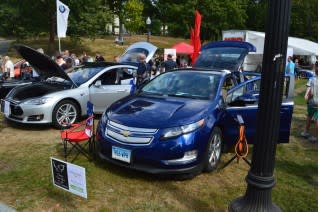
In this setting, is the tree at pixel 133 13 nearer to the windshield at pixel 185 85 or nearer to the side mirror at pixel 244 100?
the windshield at pixel 185 85

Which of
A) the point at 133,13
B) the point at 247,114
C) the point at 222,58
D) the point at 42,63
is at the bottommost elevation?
the point at 247,114

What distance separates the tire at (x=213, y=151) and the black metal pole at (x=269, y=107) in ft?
4.28

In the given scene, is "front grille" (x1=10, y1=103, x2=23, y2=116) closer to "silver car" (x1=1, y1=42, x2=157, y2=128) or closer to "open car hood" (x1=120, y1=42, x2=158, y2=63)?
"silver car" (x1=1, y1=42, x2=157, y2=128)

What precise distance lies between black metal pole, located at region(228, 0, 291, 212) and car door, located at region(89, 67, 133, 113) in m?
4.97

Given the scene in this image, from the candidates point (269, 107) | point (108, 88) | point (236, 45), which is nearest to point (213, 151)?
point (269, 107)

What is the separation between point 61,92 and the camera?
23.3ft

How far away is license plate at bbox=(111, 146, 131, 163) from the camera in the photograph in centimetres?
445

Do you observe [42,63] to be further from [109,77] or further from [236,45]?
[236,45]

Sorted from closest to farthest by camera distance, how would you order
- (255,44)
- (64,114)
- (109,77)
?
(64,114) → (109,77) → (255,44)

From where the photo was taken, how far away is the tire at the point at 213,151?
4723 millimetres

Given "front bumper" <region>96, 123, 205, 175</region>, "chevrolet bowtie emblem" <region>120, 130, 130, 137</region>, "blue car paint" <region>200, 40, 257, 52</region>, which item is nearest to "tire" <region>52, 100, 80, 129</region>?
"chevrolet bowtie emblem" <region>120, 130, 130, 137</region>

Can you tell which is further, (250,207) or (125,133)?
(125,133)

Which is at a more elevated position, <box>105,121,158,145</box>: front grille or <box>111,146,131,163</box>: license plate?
<box>105,121,158,145</box>: front grille

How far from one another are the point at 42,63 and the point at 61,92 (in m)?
0.83
